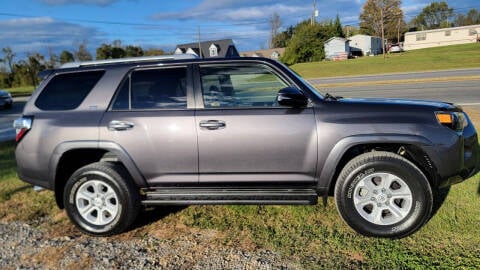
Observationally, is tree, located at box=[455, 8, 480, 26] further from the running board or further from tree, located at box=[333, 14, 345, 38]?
the running board

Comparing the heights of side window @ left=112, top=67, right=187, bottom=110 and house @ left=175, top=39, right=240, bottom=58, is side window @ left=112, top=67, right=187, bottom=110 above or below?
below

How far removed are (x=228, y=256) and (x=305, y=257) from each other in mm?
692

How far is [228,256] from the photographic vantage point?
338 cm

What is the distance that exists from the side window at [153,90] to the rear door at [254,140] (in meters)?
0.24

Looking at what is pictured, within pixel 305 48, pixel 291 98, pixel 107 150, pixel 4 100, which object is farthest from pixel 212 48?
pixel 291 98

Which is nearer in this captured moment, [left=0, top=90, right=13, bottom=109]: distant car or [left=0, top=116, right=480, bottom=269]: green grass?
[left=0, top=116, right=480, bottom=269]: green grass

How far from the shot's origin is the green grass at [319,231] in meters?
3.20

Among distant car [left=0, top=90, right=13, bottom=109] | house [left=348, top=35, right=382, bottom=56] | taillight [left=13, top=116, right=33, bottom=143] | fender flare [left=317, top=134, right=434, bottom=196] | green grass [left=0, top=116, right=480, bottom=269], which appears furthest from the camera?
house [left=348, top=35, right=382, bottom=56]

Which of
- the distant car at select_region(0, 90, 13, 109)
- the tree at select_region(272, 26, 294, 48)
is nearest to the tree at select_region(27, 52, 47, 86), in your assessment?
the distant car at select_region(0, 90, 13, 109)

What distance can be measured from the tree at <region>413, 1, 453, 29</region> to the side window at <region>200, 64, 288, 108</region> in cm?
10777

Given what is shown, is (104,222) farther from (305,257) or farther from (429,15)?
(429,15)

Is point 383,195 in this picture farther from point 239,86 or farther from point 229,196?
point 239,86

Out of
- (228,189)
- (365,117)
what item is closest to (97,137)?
(228,189)

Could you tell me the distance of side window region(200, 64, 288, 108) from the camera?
152 inches
